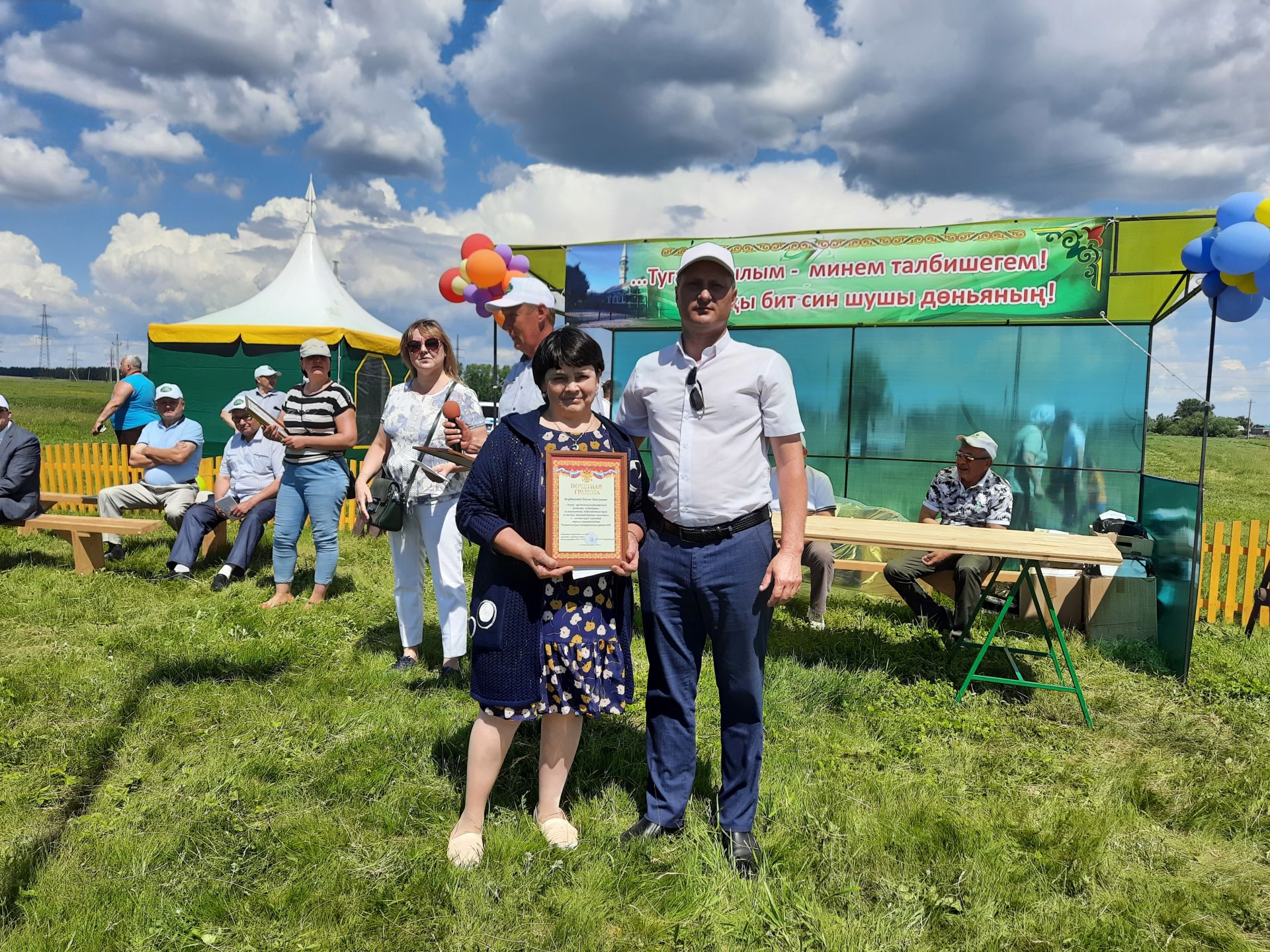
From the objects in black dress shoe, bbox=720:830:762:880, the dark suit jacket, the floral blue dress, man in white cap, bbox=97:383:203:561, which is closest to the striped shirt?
man in white cap, bbox=97:383:203:561

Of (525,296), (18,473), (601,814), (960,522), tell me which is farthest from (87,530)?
(960,522)

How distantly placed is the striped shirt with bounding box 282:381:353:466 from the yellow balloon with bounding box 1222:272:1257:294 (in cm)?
540

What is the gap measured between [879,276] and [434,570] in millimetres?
5762

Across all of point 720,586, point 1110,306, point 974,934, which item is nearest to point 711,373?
point 720,586

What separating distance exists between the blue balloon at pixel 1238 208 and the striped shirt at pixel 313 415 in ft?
17.7

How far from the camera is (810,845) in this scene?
280 cm

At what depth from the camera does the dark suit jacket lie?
663 cm

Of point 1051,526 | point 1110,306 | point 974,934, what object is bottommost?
point 974,934

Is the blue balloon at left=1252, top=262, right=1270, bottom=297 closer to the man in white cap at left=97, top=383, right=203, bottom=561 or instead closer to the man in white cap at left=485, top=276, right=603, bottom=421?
the man in white cap at left=485, top=276, right=603, bottom=421

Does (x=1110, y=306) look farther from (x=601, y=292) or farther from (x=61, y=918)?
(x=61, y=918)

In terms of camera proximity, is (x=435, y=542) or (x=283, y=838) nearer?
(x=283, y=838)

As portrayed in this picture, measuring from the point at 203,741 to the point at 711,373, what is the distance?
285cm

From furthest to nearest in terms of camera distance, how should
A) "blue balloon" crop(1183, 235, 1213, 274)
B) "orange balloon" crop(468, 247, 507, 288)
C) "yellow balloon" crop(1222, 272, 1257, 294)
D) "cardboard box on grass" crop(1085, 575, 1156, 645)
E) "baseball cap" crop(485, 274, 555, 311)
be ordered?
1. "orange balloon" crop(468, 247, 507, 288)
2. "cardboard box on grass" crop(1085, 575, 1156, 645)
3. "blue balloon" crop(1183, 235, 1213, 274)
4. "yellow balloon" crop(1222, 272, 1257, 294)
5. "baseball cap" crop(485, 274, 555, 311)

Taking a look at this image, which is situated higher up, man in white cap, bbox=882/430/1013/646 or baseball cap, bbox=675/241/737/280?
baseball cap, bbox=675/241/737/280
